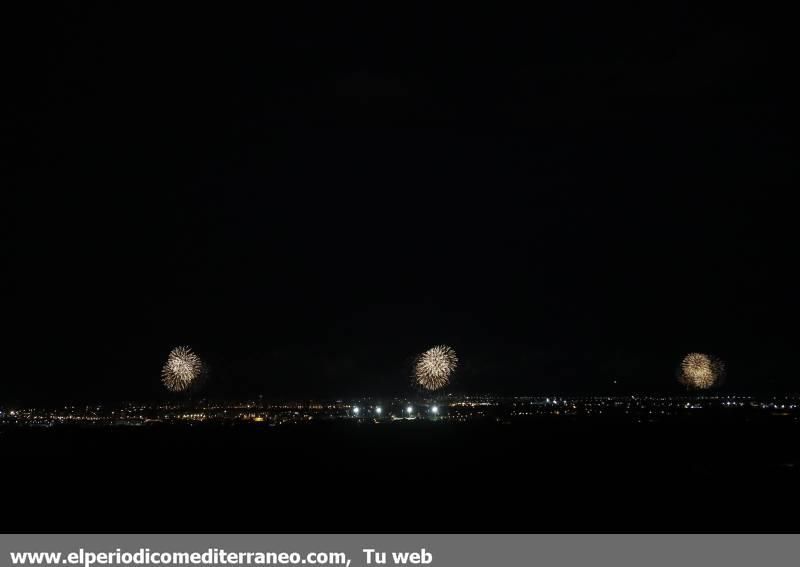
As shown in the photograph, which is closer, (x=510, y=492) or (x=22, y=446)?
(x=510, y=492)

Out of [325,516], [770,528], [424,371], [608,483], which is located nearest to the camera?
[770,528]
